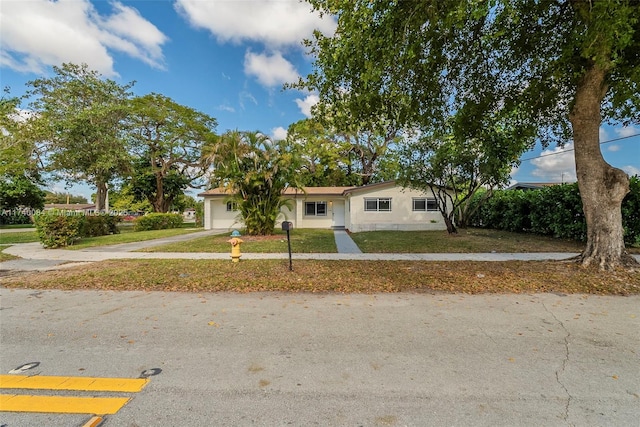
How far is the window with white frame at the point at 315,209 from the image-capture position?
2409 centimetres

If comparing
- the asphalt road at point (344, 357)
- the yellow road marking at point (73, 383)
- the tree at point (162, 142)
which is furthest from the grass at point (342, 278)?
the tree at point (162, 142)

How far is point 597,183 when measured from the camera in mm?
7008

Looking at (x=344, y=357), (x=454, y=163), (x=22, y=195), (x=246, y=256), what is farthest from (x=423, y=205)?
(x=22, y=195)

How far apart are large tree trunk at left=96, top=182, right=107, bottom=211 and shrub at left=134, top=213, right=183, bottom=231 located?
7133 millimetres

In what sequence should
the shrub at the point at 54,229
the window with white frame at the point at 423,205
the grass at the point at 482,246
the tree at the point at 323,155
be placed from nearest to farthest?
the grass at the point at 482,246, the shrub at the point at 54,229, the window with white frame at the point at 423,205, the tree at the point at 323,155

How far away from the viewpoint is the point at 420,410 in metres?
2.33

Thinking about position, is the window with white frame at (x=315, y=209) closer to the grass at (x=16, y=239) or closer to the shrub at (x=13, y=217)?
the grass at (x=16, y=239)

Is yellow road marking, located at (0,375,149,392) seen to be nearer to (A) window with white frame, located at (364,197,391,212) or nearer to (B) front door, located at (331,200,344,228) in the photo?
(A) window with white frame, located at (364,197,391,212)

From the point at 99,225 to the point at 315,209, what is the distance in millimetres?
14013

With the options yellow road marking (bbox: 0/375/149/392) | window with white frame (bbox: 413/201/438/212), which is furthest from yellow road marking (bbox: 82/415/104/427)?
window with white frame (bbox: 413/201/438/212)

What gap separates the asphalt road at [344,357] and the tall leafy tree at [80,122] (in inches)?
841

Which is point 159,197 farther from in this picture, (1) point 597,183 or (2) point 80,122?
(1) point 597,183

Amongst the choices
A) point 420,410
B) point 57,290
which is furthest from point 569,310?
point 57,290

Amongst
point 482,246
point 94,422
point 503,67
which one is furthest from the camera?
point 482,246
